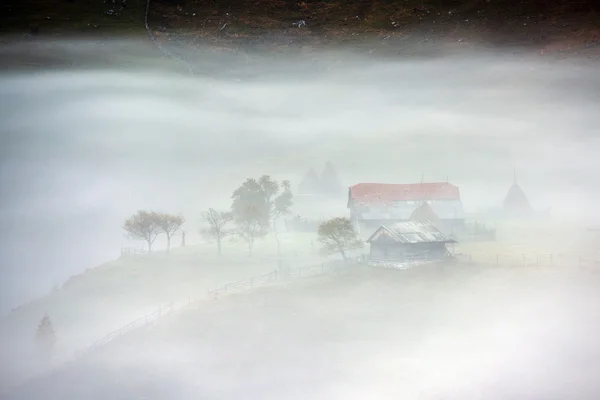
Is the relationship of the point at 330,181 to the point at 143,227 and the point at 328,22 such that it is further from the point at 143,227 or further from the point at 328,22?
the point at 143,227

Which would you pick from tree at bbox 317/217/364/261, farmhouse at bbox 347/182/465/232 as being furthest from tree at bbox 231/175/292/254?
farmhouse at bbox 347/182/465/232

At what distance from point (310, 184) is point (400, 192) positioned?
564 millimetres

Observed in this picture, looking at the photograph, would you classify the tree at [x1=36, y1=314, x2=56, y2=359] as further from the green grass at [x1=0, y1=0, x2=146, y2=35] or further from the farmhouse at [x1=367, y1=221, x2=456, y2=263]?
the farmhouse at [x1=367, y1=221, x2=456, y2=263]

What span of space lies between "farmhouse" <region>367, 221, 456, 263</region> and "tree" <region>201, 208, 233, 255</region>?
900 mm

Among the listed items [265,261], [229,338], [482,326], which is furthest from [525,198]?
[229,338]

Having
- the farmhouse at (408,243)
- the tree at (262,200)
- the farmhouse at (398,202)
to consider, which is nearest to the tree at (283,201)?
the tree at (262,200)

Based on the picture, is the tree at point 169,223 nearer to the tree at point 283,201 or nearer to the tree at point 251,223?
the tree at point 251,223

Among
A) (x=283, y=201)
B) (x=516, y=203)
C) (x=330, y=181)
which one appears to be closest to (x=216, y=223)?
(x=283, y=201)

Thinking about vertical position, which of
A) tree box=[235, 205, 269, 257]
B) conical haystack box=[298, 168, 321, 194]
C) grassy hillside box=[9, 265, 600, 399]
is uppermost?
conical haystack box=[298, 168, 321, 194]

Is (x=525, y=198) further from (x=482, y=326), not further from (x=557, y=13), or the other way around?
(x=557, y=13)

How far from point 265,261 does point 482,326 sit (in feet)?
4.35

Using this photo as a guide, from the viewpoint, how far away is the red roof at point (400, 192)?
2.96m

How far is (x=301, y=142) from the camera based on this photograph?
2975mm

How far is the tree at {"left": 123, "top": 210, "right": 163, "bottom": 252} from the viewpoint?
9.53 feet
